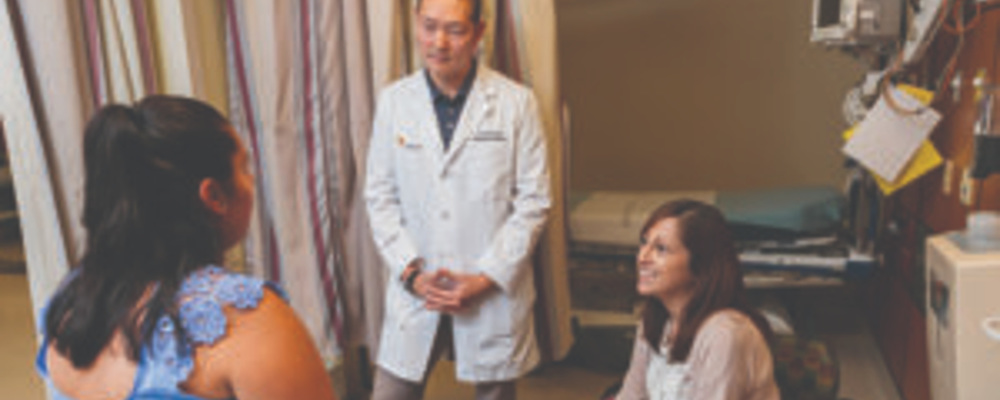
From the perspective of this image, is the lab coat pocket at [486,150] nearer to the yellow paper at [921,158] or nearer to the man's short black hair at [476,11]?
the man's short black hair at [476,11]

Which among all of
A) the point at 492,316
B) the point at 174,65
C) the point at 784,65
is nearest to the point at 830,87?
the point at 784,65

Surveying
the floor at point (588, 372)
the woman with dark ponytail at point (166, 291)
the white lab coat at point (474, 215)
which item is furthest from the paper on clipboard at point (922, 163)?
the woman with dark ponytail at point (166, 291)

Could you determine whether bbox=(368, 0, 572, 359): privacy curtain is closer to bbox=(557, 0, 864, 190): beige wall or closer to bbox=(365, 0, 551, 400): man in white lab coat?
bbox=(365, 0, 551, 400): man in white lab coat

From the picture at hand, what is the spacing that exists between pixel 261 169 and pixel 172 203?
1325 millimetres

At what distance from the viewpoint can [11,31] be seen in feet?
5.10

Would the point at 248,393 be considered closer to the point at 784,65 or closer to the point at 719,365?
the point at 719,365

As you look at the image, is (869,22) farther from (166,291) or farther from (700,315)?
(166,291)

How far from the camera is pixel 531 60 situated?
6.72 ft

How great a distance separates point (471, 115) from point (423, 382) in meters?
0.70

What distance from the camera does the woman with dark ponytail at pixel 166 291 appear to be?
0.83 metres

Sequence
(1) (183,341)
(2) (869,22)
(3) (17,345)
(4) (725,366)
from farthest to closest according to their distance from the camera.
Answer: (3) (17,345), (2) (869,22), (4) (725,366), (1) (183,341)

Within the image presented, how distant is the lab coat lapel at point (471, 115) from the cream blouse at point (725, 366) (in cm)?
71

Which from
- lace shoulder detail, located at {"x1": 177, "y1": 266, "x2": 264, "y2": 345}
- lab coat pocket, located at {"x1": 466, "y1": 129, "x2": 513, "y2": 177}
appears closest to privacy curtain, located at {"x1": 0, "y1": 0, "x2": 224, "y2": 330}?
lab coat pocket, located at {"x1": 466, "y1": 129, "x2": 513, "y2": 177}

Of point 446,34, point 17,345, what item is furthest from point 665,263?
point 17,345
